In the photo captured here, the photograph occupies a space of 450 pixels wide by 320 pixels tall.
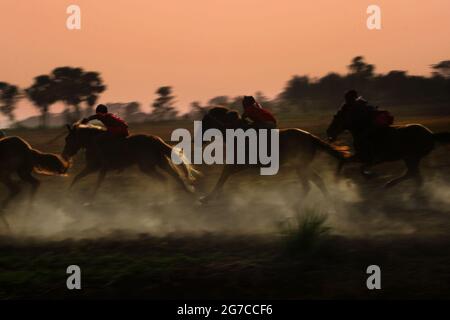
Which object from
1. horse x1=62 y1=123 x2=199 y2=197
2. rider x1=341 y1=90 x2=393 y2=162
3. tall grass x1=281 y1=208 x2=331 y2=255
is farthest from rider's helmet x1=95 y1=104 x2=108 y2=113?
tall grass x1=281 y1=208 x2=331 y2=255

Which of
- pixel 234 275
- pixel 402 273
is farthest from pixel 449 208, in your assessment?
pixel 234 275

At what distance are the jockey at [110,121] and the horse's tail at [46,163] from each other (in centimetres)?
96

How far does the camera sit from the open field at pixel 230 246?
278 inches

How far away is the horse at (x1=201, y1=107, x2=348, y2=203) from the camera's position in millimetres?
11164

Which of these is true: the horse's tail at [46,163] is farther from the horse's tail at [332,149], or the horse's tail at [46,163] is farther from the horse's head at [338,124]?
the horse's head at [338,124]

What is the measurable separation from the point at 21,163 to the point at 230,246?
4.53m

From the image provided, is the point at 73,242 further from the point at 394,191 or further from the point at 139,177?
the point at 139,177

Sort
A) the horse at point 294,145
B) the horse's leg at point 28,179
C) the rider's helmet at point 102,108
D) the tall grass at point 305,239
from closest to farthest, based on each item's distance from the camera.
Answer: the tall grass at point 305,239 < the horse at point 294,145 < the horse's leg at point 28,179 < the rider's helmet at point 102,108

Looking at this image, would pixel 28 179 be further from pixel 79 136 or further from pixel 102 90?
pixel 102 90

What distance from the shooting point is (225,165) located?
455 inches

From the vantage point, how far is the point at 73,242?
962 cm

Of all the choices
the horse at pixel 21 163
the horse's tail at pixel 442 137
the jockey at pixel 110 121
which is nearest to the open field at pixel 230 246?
the horse at pixel 21 163
